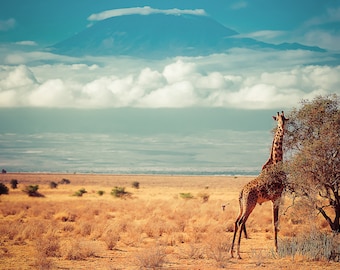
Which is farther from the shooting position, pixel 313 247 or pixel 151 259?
pixel 313 247

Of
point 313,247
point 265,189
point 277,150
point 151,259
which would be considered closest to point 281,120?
point 277,150

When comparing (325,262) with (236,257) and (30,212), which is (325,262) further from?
(30,212)

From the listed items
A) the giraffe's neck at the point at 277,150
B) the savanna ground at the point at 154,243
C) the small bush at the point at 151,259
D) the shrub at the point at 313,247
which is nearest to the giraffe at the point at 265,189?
the giraffe's neck at the point at 277,150

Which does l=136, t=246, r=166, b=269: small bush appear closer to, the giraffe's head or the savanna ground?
the savanna ground

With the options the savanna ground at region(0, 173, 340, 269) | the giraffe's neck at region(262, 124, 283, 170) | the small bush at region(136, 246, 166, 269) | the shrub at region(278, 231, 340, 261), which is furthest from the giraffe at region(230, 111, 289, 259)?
the small bush at region(136, 246, 166, 269)

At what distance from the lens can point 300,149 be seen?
18672 mm

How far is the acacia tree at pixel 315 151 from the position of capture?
17297mm

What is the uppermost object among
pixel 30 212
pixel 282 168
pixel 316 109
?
pixel 316 109

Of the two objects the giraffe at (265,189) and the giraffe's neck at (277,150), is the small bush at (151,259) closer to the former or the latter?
the giraffe at (265,189)

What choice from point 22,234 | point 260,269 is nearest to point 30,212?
point 22,234

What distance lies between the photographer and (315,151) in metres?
17.3

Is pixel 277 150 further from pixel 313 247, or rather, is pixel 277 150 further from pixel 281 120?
pixel 313 247

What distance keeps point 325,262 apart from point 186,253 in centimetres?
521

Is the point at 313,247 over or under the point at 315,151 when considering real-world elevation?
under
